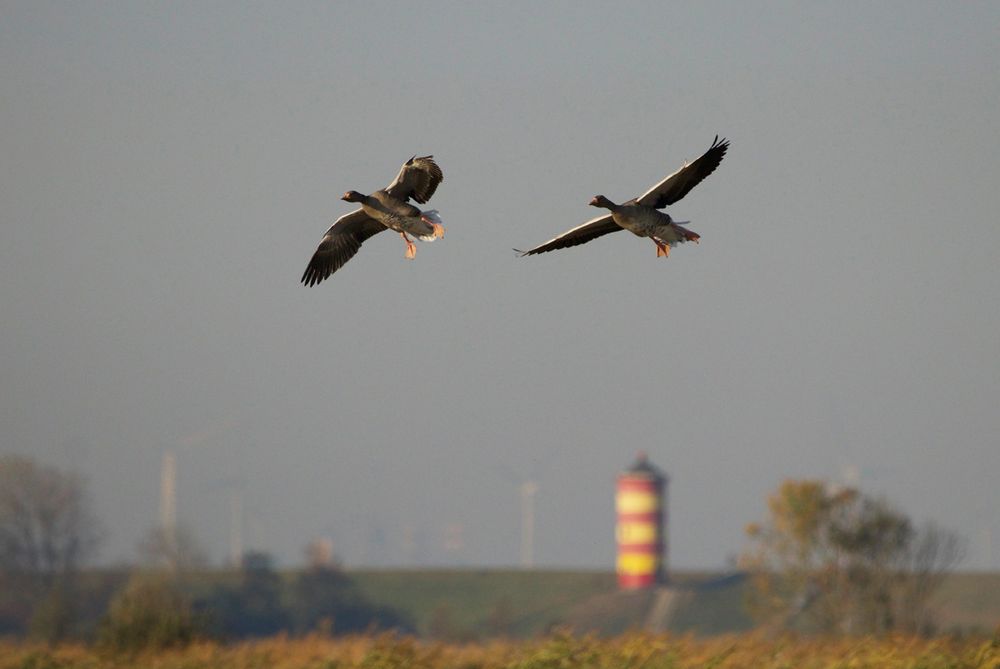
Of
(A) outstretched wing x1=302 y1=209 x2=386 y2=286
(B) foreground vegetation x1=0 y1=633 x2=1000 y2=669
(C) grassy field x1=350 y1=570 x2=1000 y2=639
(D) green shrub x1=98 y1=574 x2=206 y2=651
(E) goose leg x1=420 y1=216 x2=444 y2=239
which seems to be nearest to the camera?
(E) goose leg x1=420 y1=216 x2=444 y2=239

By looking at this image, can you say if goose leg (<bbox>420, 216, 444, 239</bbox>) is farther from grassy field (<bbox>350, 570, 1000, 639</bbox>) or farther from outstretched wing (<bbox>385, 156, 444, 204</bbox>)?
grassy field (<bbox>350, 570, 1000, 639</bbox>)

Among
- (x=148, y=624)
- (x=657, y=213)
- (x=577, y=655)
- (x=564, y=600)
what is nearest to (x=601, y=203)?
(x=657, y=213)

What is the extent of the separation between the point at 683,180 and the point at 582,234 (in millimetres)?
2521

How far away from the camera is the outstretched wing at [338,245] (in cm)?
3612

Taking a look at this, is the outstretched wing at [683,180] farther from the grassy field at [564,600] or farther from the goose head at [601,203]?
the grassy field at [564,600]

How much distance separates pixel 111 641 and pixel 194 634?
2.41 metres

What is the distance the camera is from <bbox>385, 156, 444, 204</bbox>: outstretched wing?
33.3 m

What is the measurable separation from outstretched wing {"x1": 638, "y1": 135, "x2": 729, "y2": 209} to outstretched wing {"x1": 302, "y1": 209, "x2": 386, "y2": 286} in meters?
5.95

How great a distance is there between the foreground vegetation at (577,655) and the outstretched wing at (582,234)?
9.95m

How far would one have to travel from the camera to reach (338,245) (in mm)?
36312

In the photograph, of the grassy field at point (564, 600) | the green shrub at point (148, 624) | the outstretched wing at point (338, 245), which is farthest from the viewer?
the grassy field at point (564, 600)

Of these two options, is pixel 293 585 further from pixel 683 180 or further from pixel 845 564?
pixel 683 180

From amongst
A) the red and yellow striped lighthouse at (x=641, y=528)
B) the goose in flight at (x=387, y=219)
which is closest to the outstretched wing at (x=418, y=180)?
the goose in flight at (x=387, y=219)

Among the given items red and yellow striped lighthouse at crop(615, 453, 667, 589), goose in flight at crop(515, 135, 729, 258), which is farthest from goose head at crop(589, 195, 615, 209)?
red and yellow striped lighthouse at crop(615, 453, 667, 589)
